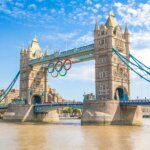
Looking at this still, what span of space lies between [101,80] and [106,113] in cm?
1154

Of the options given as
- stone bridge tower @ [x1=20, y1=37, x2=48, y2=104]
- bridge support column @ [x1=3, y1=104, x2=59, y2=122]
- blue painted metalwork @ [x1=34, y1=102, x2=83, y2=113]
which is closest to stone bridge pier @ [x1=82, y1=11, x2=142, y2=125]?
blue painted metalwork @ [x1=34, y1=102, x2=83, y2=113]

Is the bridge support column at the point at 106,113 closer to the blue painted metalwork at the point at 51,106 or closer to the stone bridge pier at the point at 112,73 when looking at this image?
the stone bridge pier at the point at 112,73

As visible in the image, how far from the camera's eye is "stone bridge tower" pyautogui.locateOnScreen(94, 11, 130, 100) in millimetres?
69250

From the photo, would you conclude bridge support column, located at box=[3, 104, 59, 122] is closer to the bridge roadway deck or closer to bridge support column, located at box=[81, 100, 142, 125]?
the bridge roadway deck

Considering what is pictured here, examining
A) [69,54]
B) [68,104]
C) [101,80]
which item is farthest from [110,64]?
[69,54]

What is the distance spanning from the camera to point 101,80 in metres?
71.0

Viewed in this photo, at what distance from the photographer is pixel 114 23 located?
7362cm

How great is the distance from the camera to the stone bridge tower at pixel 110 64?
69.2 m

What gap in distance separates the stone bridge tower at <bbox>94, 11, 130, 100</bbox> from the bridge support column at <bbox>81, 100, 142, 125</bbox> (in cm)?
496

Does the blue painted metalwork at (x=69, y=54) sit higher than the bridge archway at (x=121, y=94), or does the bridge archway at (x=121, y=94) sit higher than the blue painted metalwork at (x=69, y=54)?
the blue painted metalwork at (x=69, y=54)

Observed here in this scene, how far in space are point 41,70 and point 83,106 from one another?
3437cm

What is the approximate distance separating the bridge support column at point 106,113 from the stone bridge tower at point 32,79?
3288 centimetres

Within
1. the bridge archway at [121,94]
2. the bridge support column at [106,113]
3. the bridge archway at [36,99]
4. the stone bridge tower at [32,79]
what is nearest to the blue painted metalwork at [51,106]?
the bridge support column at [106,113]

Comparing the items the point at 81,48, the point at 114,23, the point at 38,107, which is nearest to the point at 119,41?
the point at 114,23
